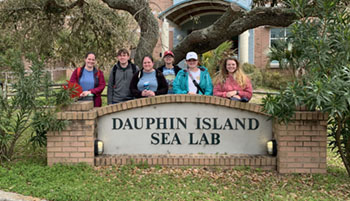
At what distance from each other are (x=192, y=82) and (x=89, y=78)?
162 centimetres

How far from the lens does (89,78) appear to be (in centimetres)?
560

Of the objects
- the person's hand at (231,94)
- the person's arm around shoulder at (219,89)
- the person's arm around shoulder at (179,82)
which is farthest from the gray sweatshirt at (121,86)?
the person's hand at (231,94)

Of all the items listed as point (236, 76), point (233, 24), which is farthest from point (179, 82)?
point (233, 24)

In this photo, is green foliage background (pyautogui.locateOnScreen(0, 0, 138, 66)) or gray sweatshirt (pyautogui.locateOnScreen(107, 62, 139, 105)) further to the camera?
green foliage background (pyautogui.locateOnScreen(0, 0, 138, 66))

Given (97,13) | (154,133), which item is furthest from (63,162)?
(97,13)

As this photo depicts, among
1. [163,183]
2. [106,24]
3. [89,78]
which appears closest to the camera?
[163,183]

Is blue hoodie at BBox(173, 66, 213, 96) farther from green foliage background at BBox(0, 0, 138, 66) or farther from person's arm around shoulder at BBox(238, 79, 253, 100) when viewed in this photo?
green foliage background at BBox(0, 0, 138, 66)

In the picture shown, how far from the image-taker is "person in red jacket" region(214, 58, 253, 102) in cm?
516

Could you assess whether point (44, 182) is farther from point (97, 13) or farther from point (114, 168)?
point (97, 13)

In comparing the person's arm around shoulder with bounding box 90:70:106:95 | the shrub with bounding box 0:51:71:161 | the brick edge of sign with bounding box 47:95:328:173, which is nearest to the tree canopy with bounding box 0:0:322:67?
the person's arm around shoulder with bounding box 90:70:106:95

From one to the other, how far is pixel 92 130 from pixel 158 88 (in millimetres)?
1165

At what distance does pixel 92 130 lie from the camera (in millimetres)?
5031

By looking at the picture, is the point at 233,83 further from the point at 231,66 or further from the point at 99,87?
the point at 99,87

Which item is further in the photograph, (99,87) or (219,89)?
(99,87)
